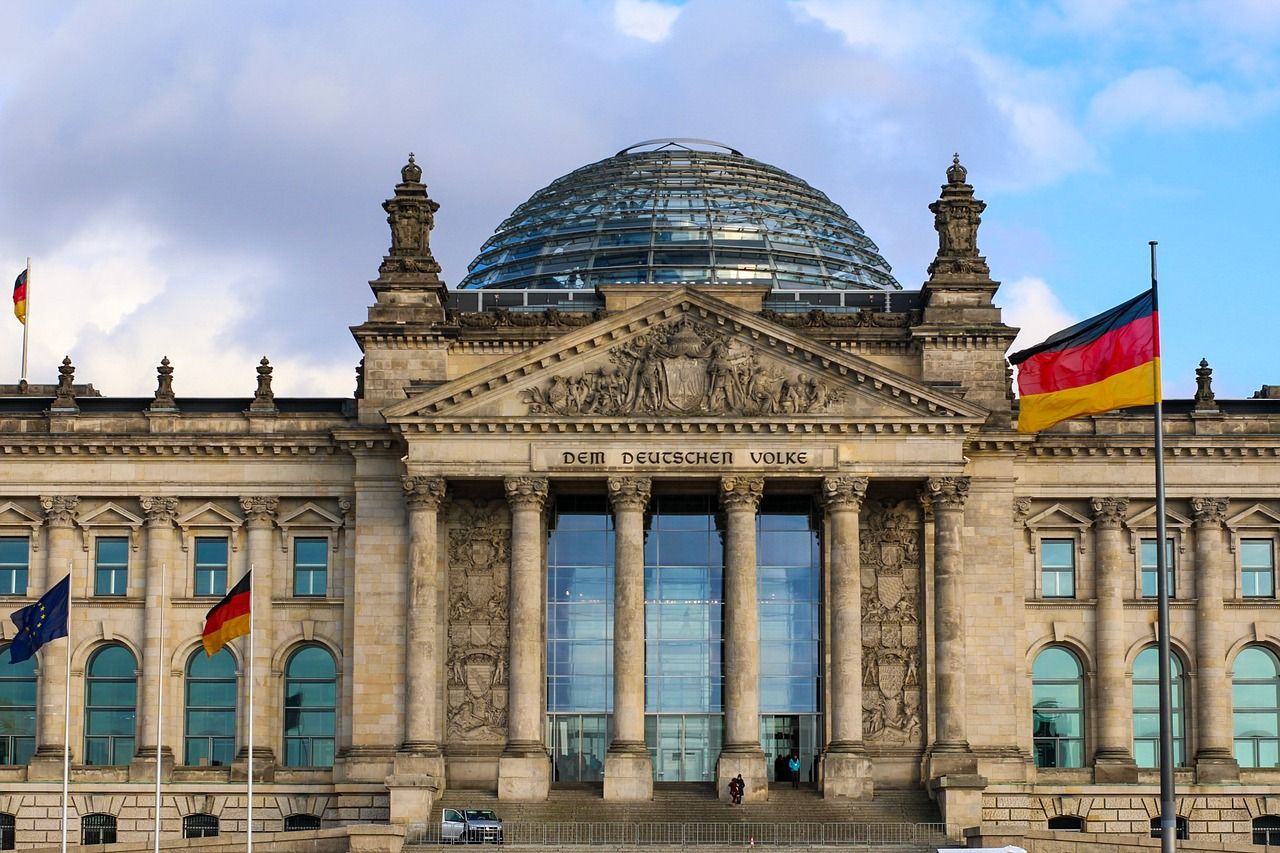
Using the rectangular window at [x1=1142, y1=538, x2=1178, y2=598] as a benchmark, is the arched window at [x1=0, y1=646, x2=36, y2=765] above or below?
below

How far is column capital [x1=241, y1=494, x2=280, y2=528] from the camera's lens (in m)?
83.8

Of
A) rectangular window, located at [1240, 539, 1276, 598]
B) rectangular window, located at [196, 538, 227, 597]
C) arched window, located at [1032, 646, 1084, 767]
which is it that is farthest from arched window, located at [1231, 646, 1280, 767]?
rectangular window, located at [196, 538, 227, 597]

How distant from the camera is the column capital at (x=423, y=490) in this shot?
79.4 metres

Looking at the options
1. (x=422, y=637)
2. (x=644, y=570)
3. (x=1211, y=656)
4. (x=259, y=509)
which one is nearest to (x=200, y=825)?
(x=422, y=637)

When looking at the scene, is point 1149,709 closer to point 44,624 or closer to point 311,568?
point 311,568

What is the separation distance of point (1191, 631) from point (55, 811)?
41278 millimetres

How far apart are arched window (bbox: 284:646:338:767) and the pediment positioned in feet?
34.9

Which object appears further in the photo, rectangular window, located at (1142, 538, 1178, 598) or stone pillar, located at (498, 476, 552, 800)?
rectangular window, located at (1142, 538, 1178, 598)

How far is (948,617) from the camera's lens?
79.1 metres

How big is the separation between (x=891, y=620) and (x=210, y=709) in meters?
24.8

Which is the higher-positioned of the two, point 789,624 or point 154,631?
point 789,624

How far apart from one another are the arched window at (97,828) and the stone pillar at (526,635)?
14505mm

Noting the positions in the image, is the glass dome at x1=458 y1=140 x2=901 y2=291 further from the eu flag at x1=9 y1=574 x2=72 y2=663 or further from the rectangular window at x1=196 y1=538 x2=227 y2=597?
the eu flag at x1=9 y1=574 x2=72 y2=663

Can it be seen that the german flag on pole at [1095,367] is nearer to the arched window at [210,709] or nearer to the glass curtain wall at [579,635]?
the glass curtain wall at [579,635]
